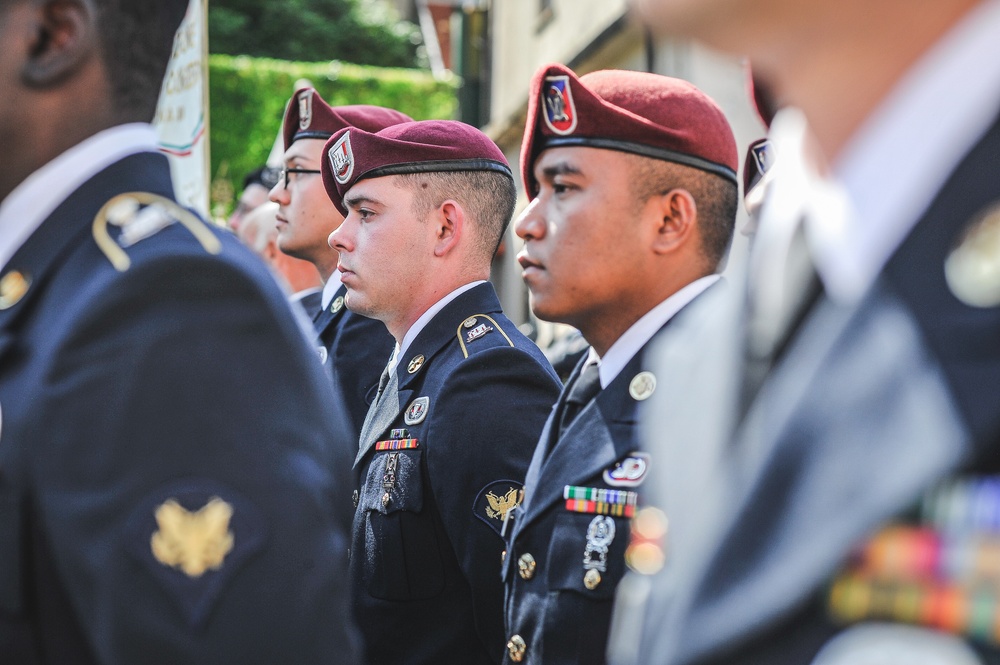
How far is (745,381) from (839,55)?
0.30m

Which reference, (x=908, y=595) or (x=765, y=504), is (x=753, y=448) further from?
(x=908, y=595)

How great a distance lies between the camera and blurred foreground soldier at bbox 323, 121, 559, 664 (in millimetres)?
3066

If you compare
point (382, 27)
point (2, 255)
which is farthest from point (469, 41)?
point (2, 255)

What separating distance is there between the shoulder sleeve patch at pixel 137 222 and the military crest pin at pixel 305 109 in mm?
3312

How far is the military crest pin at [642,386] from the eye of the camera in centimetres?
255

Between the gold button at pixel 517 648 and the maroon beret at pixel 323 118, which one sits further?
the maroon beret at pixel 323 118

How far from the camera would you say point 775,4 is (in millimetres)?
1127

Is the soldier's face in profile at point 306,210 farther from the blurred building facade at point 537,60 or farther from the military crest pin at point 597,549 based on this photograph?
the military crest pin at point 597,549

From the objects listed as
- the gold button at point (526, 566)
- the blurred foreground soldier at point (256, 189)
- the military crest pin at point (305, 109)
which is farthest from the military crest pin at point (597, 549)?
the blurred foreground soldier at point (256, 189)

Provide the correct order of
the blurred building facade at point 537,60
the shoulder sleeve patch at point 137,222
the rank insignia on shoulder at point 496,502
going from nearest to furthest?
the shoulder sleeve patch at point 137,222 < the rank insignia on shoulder at point 496,502 < the blurred building facade at point 537,60

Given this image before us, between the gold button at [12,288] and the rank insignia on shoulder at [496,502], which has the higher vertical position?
the gold button at [12,288]

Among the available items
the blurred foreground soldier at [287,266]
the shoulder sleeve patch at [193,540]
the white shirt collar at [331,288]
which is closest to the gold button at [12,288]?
the shoulder sleeve patch at [193,540]

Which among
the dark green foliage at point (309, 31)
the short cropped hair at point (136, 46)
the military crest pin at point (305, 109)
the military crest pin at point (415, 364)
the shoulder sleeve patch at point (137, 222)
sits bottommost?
the military crest pin at point (415, 364)

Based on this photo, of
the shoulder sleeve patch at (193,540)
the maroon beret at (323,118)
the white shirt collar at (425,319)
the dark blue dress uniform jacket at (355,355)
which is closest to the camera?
the shoulder sleeve patch at (193,540)
